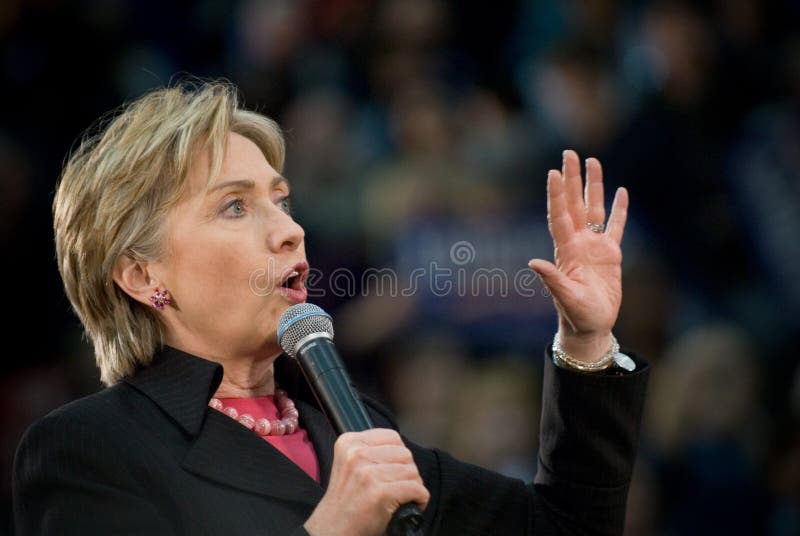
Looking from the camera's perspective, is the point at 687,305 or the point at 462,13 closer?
the point at 687,305

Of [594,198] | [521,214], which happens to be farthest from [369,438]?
[521,214]

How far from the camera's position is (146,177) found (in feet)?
6.17

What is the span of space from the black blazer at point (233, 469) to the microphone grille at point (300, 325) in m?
0.23

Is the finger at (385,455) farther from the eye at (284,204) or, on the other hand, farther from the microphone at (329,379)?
the eye at (284,204)

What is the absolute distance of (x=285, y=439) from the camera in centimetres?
191

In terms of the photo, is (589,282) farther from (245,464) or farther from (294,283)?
(245,464)

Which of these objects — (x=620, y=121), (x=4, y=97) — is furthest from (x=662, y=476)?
(x=4, y=97)

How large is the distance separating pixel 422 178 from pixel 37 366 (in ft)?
4.35

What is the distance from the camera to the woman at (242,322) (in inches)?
71.4

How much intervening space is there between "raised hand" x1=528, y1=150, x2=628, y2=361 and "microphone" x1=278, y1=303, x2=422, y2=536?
43 cm

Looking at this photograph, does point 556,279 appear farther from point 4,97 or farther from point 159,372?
point 4,97

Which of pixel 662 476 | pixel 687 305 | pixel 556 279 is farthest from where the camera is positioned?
pixel 687 305

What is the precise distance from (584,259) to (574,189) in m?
0.11

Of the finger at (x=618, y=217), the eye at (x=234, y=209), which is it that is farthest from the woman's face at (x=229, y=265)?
the finger at (x=618, y=217)
